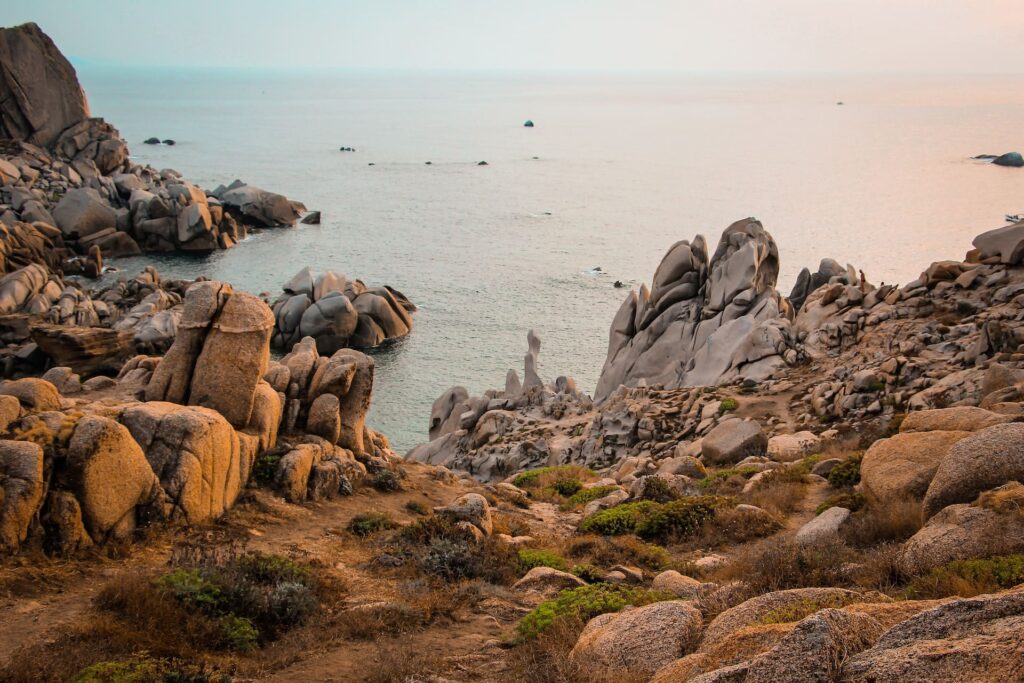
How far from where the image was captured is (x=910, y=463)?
74.7 feet

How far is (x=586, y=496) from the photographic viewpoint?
110ft

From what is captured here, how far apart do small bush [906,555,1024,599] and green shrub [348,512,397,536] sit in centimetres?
1511

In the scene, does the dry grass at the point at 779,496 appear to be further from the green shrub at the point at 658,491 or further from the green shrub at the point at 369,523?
the green shrub at the point at 369,523

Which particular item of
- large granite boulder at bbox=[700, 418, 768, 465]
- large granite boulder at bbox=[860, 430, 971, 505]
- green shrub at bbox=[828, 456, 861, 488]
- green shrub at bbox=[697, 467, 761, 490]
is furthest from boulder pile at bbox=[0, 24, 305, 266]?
large granite boulder at bbox=[860, 430, 971, 505]

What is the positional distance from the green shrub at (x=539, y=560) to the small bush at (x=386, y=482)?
8.06 m

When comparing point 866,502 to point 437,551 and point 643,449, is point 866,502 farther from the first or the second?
point 643,449

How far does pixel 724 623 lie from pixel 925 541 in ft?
19.6

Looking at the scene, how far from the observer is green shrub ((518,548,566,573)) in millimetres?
22719

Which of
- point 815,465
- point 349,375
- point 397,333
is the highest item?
point 349,375

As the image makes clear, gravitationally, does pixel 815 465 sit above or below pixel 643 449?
above

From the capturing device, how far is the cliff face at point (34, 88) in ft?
468

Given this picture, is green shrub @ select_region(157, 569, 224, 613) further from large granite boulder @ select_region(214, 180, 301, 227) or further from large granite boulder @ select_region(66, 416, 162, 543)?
large granite boulder @ select_region(214, 180, 301, 227)

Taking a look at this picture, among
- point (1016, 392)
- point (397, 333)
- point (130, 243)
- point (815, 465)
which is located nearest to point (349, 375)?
point (815, 465)

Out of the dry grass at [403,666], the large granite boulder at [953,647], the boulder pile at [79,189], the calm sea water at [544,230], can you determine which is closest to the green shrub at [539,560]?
the dry grass at [403,666]
